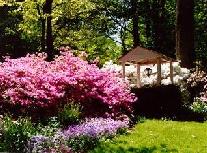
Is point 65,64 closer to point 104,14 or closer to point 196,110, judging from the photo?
point 196,110

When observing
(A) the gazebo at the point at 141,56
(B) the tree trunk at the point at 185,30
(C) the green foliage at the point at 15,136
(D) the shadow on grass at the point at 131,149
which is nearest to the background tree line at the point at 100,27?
(B) the tree trunk at the point at 185,30

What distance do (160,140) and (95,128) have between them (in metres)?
1.51

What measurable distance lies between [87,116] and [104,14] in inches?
1077

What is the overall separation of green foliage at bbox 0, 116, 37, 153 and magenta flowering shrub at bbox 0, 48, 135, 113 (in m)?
1.79

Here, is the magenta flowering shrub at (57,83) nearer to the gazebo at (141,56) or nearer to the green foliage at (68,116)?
the green foliage at (68,116)

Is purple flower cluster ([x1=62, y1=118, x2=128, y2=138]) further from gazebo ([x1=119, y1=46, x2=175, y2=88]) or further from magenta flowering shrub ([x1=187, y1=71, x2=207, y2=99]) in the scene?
magenta flowering shrub ([x1=187, y1=71, x2=207, y2=99])

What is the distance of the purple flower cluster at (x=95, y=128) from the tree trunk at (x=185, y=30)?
8250mm

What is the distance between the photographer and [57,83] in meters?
14.5

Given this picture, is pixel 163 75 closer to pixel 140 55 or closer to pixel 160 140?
pixel 140 55

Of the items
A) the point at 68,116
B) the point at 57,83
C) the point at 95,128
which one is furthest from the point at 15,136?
the point at 57,83

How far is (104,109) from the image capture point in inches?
604

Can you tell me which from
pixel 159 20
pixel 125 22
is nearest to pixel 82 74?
pixel 159 20

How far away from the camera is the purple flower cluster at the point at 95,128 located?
12.1m

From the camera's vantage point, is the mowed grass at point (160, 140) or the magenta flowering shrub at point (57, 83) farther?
the magenta flowering shrub at point (57, 83)
